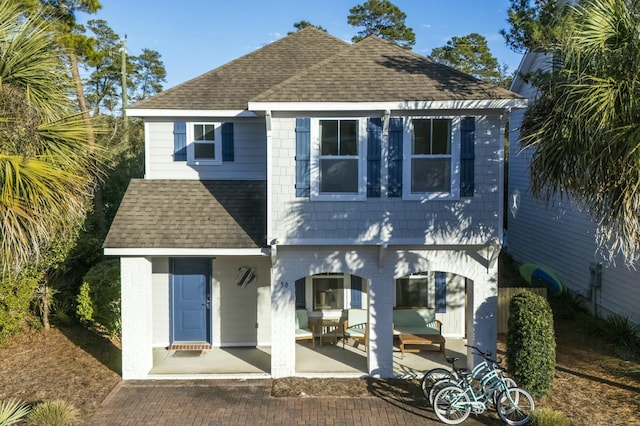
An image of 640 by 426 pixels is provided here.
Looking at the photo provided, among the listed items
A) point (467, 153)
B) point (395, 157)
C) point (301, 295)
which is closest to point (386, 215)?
point (395, 157)

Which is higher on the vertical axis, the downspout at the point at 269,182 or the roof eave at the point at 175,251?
the downspout at the point at 269,182

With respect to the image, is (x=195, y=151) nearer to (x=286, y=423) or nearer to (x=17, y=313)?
(x=17, y=313)

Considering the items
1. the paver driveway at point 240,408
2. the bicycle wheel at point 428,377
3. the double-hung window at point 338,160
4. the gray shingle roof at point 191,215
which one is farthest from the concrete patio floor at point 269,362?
the double-hung window at point 338,160

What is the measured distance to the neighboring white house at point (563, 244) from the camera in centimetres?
1343

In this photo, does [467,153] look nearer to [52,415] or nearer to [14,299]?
[52,415]

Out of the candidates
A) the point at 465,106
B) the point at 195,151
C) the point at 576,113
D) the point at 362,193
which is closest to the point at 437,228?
the point at 362,193

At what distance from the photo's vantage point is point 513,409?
868 centimetres

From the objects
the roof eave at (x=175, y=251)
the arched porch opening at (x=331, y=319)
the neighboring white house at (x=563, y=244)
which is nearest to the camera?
the roof eave at (x=175, y=251)

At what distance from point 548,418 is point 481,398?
1106 mm

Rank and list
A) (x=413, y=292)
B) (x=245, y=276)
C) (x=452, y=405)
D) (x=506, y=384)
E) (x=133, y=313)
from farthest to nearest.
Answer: (x=413, y=292) < (x=245, y=276) < (x=133, y=313) < (x=506, y=384) < (x=452, y=405)

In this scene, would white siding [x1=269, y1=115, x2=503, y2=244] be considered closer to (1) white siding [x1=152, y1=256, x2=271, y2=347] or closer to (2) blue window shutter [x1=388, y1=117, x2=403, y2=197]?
(2) blue window shutter [x1=388, y1=117, x2=403, y2=197]

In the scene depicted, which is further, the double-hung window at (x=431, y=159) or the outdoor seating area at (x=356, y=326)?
the outdoor seating area at (x=356, y=326)

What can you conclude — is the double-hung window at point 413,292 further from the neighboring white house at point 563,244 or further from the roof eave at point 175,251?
the roof eave at point 175,251

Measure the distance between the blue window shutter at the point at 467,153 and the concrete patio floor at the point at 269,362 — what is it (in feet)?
13.7
